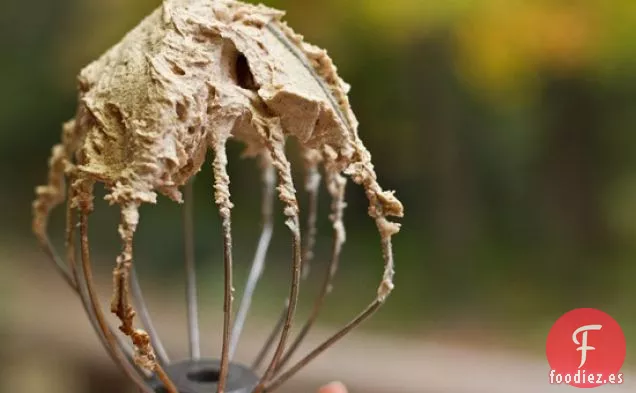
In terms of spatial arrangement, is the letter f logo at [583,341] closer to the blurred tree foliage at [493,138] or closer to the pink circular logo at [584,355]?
the pink circular logo at [584,355]

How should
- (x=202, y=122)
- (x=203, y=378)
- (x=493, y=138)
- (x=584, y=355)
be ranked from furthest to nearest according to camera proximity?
(x=493, y=138), (x=584, y=355), (x=203, y=378), (x=202, y=122)

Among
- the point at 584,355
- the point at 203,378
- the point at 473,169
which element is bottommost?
the point at 203,378

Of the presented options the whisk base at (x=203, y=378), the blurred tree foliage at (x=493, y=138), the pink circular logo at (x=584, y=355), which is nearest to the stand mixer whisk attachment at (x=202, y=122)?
the whisk base at (x=203, y=378)

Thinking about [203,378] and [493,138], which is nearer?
[203,378]

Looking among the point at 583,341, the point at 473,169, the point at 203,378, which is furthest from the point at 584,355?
the point at 473,169

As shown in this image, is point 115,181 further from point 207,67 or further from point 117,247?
point 117,247

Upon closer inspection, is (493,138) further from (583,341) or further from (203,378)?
(203,378)

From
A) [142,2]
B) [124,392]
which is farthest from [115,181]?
[142,2]
